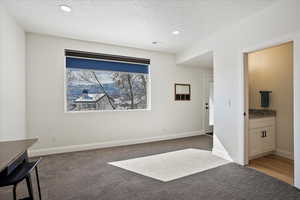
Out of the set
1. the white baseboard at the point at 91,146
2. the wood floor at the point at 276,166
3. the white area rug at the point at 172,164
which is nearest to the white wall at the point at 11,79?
the white baseboard at the point at 91,146

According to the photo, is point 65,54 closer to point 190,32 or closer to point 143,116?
point 143,116

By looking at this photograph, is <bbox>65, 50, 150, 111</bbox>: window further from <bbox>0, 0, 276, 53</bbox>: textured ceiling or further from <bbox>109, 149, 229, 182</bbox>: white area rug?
<bbox>109, 149, 229, 182</bbox>: white area rug

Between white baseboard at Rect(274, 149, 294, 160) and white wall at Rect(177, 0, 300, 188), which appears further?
white baseboard at Rect(274, 149, 294, 160)

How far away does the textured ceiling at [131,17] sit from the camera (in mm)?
2381

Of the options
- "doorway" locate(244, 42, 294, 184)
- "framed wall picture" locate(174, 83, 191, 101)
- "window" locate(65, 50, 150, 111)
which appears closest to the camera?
"doorway" locate(244, 42, 294, 184)

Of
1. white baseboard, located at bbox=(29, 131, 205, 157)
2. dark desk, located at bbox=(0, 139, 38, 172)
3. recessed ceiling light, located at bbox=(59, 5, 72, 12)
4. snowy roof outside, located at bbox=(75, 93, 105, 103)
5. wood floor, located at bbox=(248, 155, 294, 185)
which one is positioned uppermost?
recessed ceiling light, located at bbox=(59, 5, 72, 12)

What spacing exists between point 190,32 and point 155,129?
2810 mm

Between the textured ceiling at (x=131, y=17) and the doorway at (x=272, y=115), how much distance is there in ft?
2.98

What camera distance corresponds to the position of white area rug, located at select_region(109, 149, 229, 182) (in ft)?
8.62

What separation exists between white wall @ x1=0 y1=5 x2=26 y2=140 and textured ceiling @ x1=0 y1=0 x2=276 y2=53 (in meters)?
0.25

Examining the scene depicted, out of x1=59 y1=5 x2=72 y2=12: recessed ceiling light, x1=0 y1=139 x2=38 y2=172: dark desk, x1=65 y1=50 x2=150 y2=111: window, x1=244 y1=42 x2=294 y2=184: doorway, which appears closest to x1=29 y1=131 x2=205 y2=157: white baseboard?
x1=65 y1=50 x2=150 y2=111: window

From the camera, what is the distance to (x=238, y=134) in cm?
298

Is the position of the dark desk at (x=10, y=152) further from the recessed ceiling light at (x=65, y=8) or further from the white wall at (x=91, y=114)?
the white wall at (x=91, y=114)

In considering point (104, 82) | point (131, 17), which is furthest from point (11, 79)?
point (131, 17)
